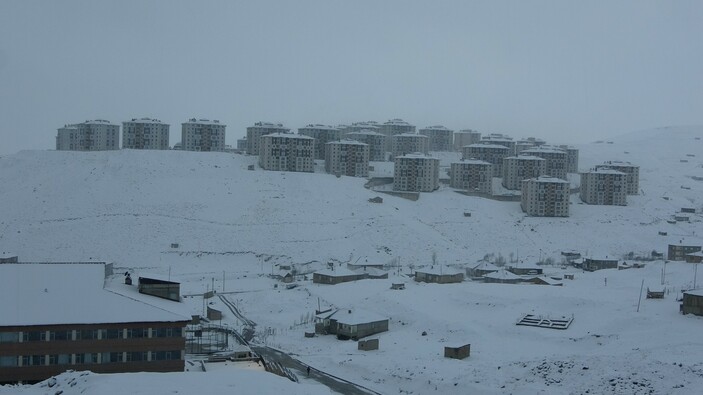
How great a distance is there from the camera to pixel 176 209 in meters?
73.1

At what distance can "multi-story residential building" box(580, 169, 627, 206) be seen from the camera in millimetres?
94000

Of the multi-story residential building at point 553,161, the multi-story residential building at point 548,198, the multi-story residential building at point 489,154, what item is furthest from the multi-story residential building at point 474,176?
the multi-story residential building at point 553,161

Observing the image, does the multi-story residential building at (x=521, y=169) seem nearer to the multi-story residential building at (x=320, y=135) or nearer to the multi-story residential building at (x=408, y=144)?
the multi-story residential building at (x=408, y=144)

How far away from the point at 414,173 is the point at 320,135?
2224 cm

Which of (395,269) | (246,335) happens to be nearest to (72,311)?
(246,335)

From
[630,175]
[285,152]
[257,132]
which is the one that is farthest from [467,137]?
[285,152]

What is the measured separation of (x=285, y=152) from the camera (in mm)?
91062

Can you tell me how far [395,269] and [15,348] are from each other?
4046 cm

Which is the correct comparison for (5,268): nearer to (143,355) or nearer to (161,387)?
(143,355)

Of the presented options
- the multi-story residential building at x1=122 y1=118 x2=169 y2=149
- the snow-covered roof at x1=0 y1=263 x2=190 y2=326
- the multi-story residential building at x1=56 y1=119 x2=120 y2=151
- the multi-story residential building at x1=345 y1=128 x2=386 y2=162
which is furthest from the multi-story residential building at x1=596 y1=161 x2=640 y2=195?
the snow-covered roof at x1=0 y1=263 x2=190 y2=326

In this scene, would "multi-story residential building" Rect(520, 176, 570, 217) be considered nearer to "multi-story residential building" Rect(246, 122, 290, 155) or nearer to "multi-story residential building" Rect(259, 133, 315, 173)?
"multi-story residential building" Rect(259, 133, 315, 173)

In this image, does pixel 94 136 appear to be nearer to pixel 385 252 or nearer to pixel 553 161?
pixel 385 252

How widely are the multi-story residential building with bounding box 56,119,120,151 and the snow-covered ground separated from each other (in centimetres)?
1351

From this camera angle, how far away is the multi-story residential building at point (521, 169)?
327 ft
